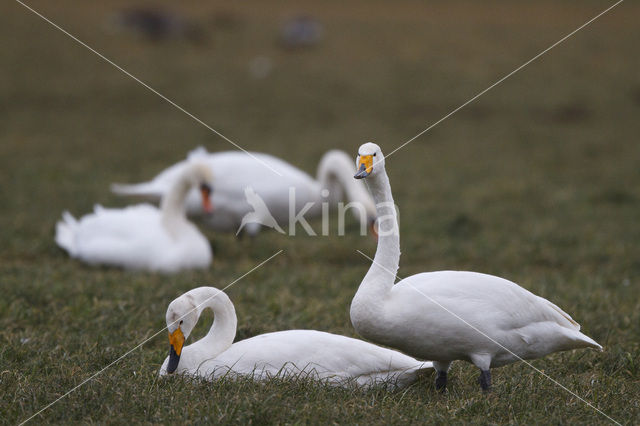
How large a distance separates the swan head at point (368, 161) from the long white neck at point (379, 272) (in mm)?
62

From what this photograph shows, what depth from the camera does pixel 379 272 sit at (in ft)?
14.0

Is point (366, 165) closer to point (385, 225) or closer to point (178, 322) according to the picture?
point (385, 225)

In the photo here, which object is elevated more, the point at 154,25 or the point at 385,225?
the point at 154,25

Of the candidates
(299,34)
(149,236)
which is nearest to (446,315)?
(149,236)

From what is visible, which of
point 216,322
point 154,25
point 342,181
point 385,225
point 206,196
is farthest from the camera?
point 154,25

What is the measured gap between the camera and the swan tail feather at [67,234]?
817 cm

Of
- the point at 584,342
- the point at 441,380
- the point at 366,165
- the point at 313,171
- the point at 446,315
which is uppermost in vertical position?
the point at 366,165

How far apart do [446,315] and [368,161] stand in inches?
35.5

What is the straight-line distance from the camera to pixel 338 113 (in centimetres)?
1798

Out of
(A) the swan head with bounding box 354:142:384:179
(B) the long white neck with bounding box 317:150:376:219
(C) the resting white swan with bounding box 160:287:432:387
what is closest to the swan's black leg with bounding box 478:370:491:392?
(C) the resting white swan with bounding box 160:287:432:387

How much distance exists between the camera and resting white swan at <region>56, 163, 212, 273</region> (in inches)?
311

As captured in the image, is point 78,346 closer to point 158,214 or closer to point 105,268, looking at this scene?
point 105,268

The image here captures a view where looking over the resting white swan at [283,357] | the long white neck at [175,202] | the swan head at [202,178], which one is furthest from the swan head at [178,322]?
the swan head at [202,178]

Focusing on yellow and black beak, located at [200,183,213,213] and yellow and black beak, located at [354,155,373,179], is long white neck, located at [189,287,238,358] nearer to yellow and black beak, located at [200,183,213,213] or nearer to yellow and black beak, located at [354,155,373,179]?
yellow and black beak, located at [354,155,373,179]
